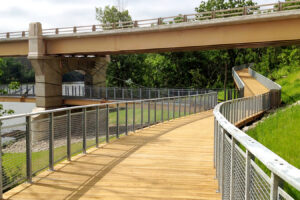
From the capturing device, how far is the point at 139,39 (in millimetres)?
26656

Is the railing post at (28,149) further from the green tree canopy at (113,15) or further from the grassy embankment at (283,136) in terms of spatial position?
the green tree canopy at (113,15)

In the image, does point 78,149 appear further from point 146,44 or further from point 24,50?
point 24,50

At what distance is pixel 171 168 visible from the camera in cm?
639

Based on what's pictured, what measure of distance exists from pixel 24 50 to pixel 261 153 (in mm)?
35950

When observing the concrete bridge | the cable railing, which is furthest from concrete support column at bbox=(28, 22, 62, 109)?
the cable railing

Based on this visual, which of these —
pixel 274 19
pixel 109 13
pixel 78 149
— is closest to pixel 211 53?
pixel 109 13

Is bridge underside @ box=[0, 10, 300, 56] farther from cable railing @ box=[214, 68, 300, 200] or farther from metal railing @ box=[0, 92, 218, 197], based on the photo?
cable railing @ box=[214, 68, 300, 200]

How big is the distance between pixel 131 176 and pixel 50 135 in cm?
177

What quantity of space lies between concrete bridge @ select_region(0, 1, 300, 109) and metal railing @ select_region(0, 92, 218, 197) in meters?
12.8

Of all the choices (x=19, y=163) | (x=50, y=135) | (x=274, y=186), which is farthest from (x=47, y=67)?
(x=274, y=186)

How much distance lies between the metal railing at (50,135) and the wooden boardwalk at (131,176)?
22 centimetres

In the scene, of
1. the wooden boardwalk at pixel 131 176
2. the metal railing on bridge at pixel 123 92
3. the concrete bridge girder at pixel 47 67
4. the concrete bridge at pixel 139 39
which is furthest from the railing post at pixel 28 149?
the concrete bridge girder at pixel 47 67

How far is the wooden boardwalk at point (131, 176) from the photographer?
187 inches

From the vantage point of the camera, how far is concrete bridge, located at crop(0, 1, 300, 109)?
65.9 ft
